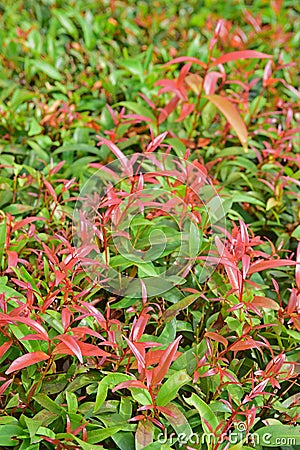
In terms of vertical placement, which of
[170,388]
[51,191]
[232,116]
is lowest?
[170,388]

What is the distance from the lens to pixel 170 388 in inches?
50.2

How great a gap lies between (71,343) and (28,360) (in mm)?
107

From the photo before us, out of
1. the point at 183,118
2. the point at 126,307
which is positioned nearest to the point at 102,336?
the point at 126,307

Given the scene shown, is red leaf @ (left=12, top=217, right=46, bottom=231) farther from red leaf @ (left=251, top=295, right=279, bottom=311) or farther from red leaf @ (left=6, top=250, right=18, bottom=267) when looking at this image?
red leaf @ (left=251, top=295, right=279, bottom=311)

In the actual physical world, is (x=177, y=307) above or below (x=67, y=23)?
below

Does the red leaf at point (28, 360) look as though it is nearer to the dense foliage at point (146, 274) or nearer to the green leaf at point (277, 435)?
the dense foliage at point (146, 274)

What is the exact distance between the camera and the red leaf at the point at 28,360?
126 cm

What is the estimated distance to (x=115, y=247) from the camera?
5.16ft

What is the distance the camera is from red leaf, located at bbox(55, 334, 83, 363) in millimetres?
1238

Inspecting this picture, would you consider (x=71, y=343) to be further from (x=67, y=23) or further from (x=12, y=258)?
(x=67, y=23)

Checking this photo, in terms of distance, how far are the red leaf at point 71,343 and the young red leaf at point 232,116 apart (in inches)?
38.5

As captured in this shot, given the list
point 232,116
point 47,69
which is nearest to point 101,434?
point 232,116

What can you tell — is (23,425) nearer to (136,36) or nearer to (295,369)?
(295,369)

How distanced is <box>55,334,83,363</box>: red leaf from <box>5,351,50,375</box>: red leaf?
0.06 meters
